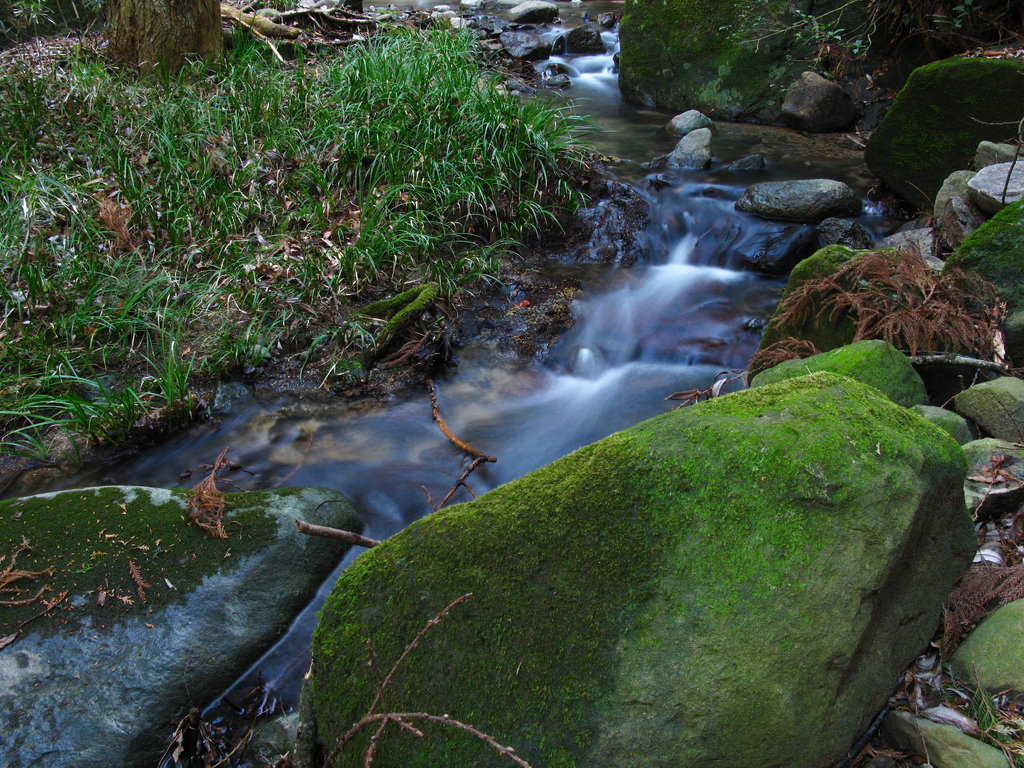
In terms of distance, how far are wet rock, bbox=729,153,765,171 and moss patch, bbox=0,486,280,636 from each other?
6.21 meters

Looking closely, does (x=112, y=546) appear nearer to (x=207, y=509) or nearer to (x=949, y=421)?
(x=207, y=509)

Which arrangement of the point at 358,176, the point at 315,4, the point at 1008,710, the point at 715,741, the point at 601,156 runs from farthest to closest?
the point at 315,4 → the point at 601,156 → the point at 358,176 → the point at 1008,710 → the point at 715,741

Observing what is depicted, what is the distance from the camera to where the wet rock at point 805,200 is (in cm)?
621

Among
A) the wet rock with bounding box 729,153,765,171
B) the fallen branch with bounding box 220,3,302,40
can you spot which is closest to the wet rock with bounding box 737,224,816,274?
the wet rock with bounding box 729,153,765,171

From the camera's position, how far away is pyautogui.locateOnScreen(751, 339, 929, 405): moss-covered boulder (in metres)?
3.16

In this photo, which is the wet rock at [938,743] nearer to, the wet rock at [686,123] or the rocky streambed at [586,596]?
the rocky streambed at [586,596]

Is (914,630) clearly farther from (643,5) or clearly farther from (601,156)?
→ (643,5)

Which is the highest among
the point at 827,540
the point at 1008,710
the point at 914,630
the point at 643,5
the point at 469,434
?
the point at 643,5

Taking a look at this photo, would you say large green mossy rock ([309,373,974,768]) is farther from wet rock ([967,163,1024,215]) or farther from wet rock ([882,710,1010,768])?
wet rock ([967,163,1024,215])

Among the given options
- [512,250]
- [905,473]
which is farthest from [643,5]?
[905,473]

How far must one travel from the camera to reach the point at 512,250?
612cm

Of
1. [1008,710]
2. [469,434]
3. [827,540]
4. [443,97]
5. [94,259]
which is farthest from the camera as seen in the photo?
[443,97]

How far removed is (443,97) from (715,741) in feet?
20.0

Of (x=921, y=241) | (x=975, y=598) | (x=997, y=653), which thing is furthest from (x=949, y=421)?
(x=921, y=241)
